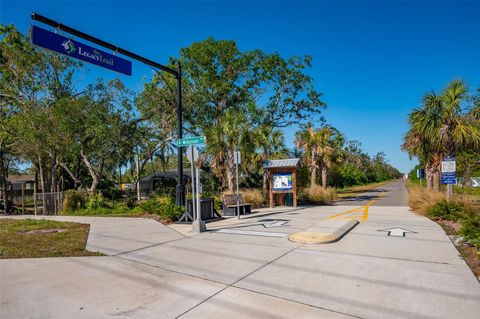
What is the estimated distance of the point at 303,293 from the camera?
172 inches

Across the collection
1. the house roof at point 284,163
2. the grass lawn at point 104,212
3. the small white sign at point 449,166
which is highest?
the house roof at point 284,163

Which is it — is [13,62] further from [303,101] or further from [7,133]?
[303,101]

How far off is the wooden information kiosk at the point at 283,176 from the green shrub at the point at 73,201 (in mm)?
10367

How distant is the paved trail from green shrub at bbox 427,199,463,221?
3.40m

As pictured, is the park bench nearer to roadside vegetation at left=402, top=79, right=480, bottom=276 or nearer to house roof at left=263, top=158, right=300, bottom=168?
house roof at left=263, top=158, right=300, bottom=168

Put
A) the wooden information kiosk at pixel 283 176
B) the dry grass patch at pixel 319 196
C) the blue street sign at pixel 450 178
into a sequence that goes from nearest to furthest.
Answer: the blue street sign at pixel 450 178 < the wooden information kiosk at pixel 283 176 < the dry grass patch at pixel 319 196

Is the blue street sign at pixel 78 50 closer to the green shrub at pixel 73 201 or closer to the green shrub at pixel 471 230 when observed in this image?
the green shrub at pixel 471 230

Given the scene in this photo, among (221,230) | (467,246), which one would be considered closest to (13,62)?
(221,230)

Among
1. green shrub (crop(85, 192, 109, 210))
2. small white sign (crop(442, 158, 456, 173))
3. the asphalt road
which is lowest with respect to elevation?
the asphalt road

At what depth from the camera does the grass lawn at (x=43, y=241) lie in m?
6.85

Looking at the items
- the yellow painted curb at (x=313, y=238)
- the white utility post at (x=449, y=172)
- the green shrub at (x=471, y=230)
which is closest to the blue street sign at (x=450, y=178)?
the white utility post at (x=449, y=172)

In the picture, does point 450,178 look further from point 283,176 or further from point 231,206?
point 231,206

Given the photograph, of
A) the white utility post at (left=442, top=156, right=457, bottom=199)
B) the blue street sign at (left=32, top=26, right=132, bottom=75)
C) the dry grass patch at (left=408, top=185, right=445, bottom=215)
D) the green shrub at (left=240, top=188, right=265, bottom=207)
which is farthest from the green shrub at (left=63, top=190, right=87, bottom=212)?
the white utility post at (left=442, top=156, right=457, bottom=199)

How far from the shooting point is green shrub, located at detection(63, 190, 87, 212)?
16.8m
